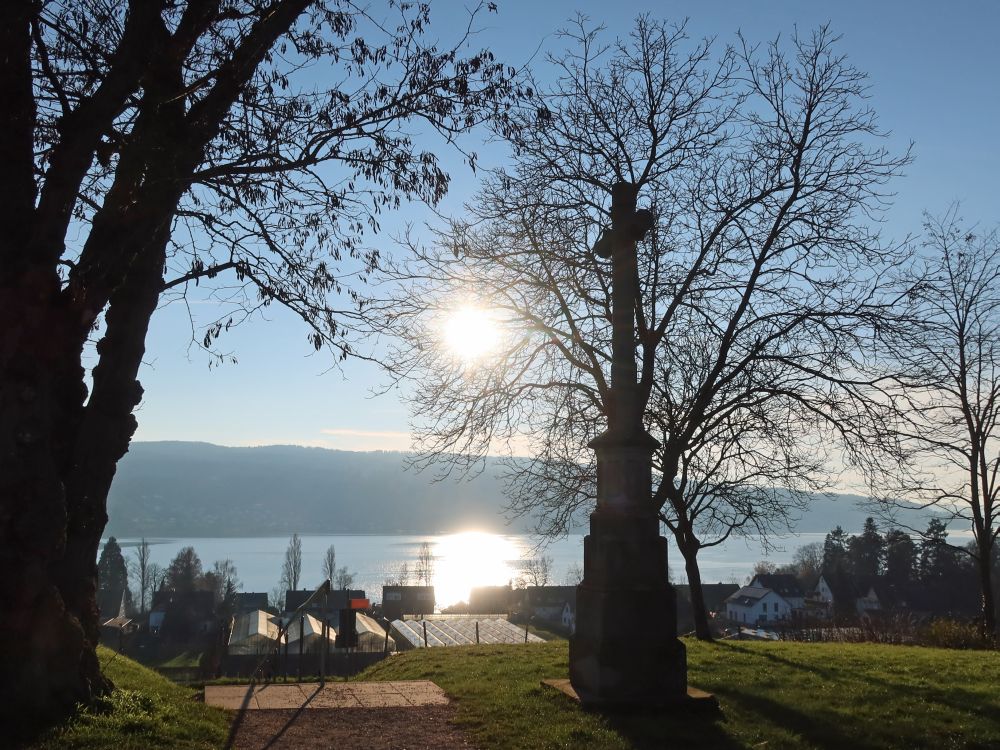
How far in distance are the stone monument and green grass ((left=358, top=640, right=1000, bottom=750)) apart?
0.50 metres

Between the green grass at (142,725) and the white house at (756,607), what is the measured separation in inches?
3045

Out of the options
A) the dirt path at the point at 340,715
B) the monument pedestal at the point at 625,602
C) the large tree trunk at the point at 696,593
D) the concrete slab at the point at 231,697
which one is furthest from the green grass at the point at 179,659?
the monument pedestal at the point at 625,602

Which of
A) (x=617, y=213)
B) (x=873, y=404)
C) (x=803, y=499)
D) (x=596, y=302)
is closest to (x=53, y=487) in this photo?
(x=617, y=213)

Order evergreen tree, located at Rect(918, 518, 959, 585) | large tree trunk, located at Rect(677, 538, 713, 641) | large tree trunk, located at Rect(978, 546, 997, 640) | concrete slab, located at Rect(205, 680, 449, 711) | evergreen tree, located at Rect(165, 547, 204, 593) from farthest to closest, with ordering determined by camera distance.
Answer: evergreen tree, located at Rect(165, 547, 204, 593)
evergreen tree, located at Rect(918, 518, 959, 585)
large tree trunk, located at Rect(978, 546, 997, 640)
large tree trunk, located at Rect(677, 538, 713, 641)
concrete slab, located at Rect(205, 680, 449, 711)

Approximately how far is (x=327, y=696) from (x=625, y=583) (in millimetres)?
3805

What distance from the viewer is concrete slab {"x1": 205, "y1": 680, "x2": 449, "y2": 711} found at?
920cm

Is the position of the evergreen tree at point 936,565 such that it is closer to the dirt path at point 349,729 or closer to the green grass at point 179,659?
the green grass at point 179,659

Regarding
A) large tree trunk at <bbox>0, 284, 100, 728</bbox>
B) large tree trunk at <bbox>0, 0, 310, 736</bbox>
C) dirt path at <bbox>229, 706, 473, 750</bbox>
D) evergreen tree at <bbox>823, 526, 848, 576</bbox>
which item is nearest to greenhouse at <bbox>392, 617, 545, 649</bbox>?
dirt path at <bbox>229, 706, 473, 750</bbox>

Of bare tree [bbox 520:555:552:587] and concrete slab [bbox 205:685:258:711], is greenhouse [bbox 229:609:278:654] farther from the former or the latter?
concrete slab [bbox 205:685:258:711]

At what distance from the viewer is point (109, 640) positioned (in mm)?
68562

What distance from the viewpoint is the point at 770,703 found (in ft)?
31.2

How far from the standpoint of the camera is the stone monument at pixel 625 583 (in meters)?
9.08

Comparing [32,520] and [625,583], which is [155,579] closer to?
[625,583]

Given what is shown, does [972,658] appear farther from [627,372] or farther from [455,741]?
[455,741]
